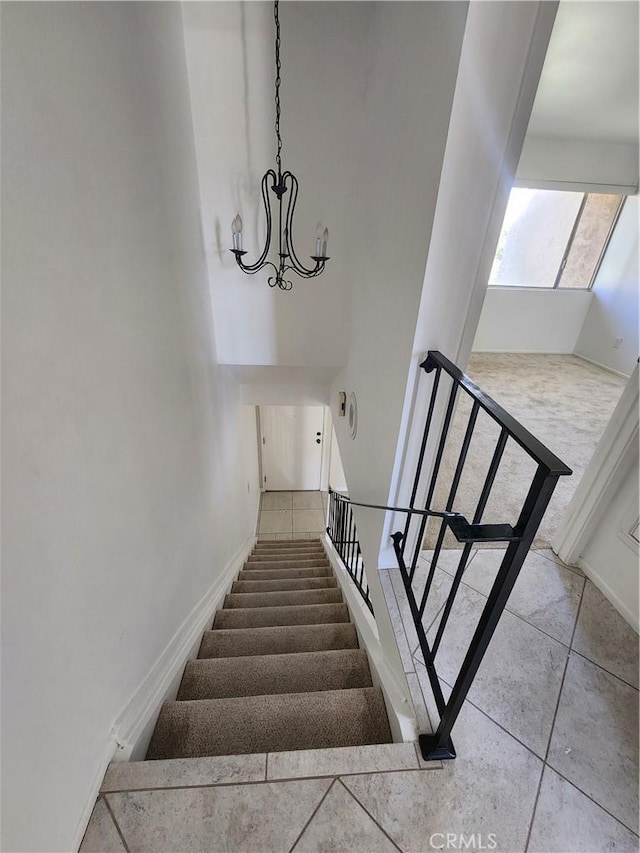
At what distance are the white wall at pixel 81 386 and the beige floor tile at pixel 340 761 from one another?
53 cm

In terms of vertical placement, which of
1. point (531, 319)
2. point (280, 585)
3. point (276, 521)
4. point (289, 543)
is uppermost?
point (531, 319)

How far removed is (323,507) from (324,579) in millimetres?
2856

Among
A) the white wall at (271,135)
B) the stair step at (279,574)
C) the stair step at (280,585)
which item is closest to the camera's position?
the white wall at (271,135)

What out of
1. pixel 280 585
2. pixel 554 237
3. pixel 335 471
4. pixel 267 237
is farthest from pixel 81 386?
pixel 554 237

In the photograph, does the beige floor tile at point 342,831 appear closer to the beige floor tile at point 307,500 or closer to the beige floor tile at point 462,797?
the beige floor tile at point 462,797

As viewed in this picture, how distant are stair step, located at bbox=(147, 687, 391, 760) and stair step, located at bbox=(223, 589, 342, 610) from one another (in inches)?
52.4

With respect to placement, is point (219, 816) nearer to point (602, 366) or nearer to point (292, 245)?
point (292, 245)

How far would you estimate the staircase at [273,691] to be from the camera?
4.20 ft

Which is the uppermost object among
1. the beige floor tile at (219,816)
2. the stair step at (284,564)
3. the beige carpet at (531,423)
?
the beige floor tile at (219,816)

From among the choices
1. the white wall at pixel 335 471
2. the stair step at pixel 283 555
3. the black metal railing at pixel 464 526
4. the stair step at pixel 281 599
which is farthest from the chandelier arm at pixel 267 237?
the white wall at pixel 335 471

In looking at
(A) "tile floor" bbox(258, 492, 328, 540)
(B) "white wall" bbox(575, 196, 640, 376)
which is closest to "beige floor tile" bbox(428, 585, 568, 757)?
(A) "tile floor" bbox(258, 492, 328, 540)

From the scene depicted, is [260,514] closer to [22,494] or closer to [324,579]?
[324,579]

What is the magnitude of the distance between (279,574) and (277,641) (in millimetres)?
1551

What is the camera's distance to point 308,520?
5.88 meters
